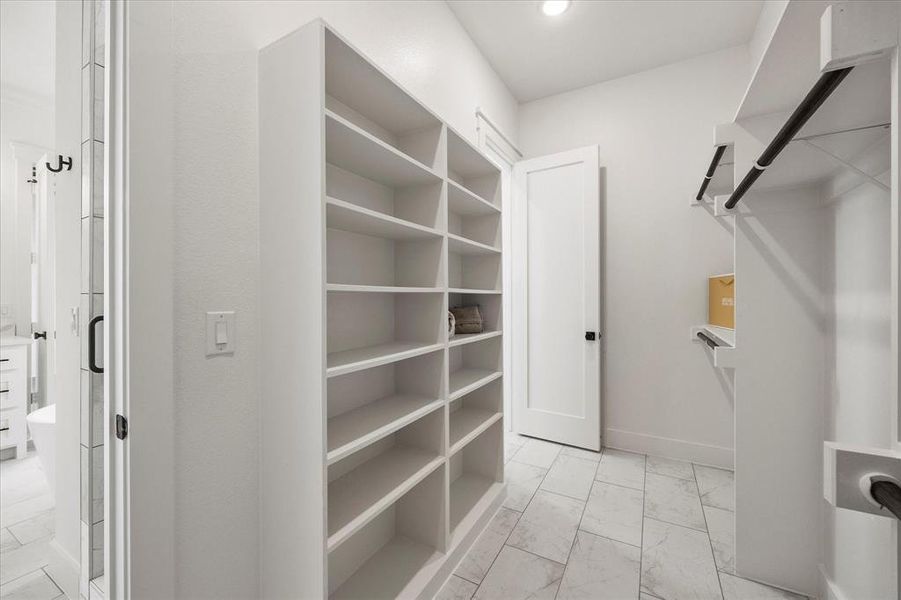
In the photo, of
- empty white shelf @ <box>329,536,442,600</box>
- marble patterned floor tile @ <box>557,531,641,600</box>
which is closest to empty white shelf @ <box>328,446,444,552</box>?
empty white shelf @ <box>329,536,442,600</box>

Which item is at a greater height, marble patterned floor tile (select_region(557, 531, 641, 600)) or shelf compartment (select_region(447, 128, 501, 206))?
Result: shelf compartment (select_region(447, 128, 501, 206))

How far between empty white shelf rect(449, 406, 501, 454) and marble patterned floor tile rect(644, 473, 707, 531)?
0.96 meters

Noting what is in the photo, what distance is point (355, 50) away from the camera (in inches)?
42.0

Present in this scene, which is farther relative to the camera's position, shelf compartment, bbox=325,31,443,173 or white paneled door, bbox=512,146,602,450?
white paneled door, bbox=512,146,602,450

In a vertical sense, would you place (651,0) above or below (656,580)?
above

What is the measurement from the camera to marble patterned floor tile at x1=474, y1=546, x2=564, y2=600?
Result: 1.41 meters

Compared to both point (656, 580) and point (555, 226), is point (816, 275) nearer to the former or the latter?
point (656, 580)

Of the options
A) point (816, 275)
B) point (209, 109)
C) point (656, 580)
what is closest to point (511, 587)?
point (656, 580)

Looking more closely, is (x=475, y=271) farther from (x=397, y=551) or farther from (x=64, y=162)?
(x=64, y=162)

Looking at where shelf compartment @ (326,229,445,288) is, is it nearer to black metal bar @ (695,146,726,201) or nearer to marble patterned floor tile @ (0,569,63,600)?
black metal bar @ (695,146,726,201)

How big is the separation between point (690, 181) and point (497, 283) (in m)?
1.66

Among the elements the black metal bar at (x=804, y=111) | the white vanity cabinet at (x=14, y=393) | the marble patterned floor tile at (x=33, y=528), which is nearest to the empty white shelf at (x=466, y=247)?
the black metal bar at (x=804, y=111)

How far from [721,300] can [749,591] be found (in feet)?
4.94

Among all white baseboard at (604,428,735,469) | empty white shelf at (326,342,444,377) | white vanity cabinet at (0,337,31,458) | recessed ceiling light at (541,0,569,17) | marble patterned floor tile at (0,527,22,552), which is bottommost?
marble patterned floor tile at (0,527,22,552)
